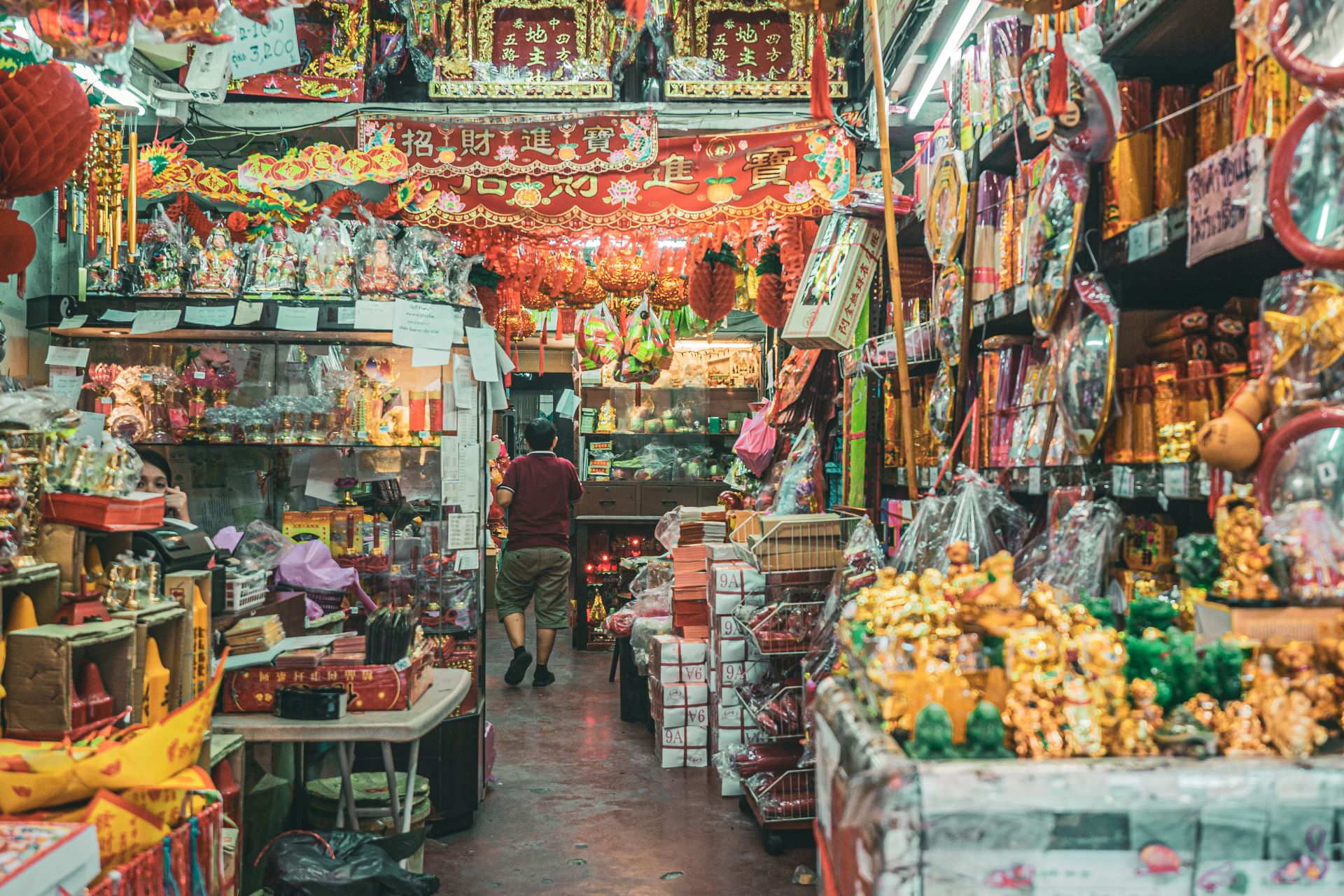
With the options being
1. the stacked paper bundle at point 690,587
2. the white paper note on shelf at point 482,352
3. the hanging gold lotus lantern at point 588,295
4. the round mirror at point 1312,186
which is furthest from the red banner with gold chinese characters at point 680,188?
the round mirror at point 1312,186

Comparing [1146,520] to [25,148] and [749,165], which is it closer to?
[25,148]

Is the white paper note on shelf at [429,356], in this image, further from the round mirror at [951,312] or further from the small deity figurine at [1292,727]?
the small deity figurine at [1292,727]

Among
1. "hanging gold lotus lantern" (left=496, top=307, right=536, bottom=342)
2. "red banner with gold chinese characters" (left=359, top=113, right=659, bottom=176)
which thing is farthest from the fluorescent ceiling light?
"hanging gold lotus lantern" (left=496, top=307, right=536, bottom=342)

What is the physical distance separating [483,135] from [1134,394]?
3.37 metres

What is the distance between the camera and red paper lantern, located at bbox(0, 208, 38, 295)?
247cm

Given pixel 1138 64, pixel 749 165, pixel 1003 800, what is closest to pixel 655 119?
pixel 749 165

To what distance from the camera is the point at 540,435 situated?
7180mm

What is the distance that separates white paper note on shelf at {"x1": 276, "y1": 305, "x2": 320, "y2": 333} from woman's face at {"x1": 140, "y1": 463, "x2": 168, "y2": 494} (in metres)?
0.87

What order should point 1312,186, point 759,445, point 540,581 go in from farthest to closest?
point 540,581
point 759,445
point 1312,186

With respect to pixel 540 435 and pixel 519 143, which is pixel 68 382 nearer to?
pixel 519 143

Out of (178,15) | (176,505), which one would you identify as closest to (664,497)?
(176,505)

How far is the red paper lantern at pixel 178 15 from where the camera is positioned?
201 cm

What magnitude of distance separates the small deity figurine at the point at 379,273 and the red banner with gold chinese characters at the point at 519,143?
1.43 ft

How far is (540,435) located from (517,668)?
1591mm
